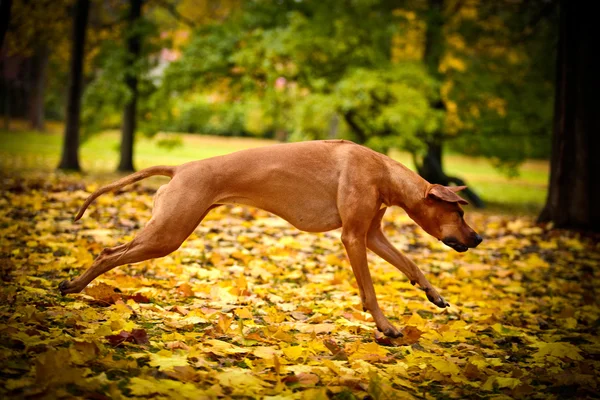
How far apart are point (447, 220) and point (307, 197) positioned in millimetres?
1055

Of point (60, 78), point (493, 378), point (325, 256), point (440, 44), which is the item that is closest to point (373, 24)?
point (440, 44)

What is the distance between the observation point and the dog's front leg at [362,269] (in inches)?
155

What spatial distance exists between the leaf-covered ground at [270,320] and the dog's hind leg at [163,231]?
27 centimetres

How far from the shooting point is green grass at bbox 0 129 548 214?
51.6 feet

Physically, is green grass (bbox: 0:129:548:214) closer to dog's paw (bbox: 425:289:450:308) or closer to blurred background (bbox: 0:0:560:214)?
blurred background (bbox: 0:0:560:214)

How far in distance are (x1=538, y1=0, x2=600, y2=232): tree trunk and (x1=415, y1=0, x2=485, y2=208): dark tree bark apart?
526 centimetres

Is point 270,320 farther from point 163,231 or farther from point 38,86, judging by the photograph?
point 38,86

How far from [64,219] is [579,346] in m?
5.64

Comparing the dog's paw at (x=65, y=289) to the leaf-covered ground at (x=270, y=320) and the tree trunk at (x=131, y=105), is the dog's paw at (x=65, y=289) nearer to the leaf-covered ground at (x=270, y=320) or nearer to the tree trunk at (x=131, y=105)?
the leaf-covered ground at (x=270, y=320)

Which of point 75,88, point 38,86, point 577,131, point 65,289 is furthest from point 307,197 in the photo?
point 38,86

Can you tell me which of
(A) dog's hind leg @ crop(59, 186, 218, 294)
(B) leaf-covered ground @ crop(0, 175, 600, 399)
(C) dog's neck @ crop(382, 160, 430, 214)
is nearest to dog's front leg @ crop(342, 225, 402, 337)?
(B) leaf-covered ground @ crop(0, 175, 600, 399)

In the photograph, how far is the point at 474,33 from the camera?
15.8 meters

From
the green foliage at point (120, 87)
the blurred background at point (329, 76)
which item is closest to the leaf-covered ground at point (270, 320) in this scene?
the blurred background at point (329, 76)

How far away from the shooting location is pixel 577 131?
9117mm
